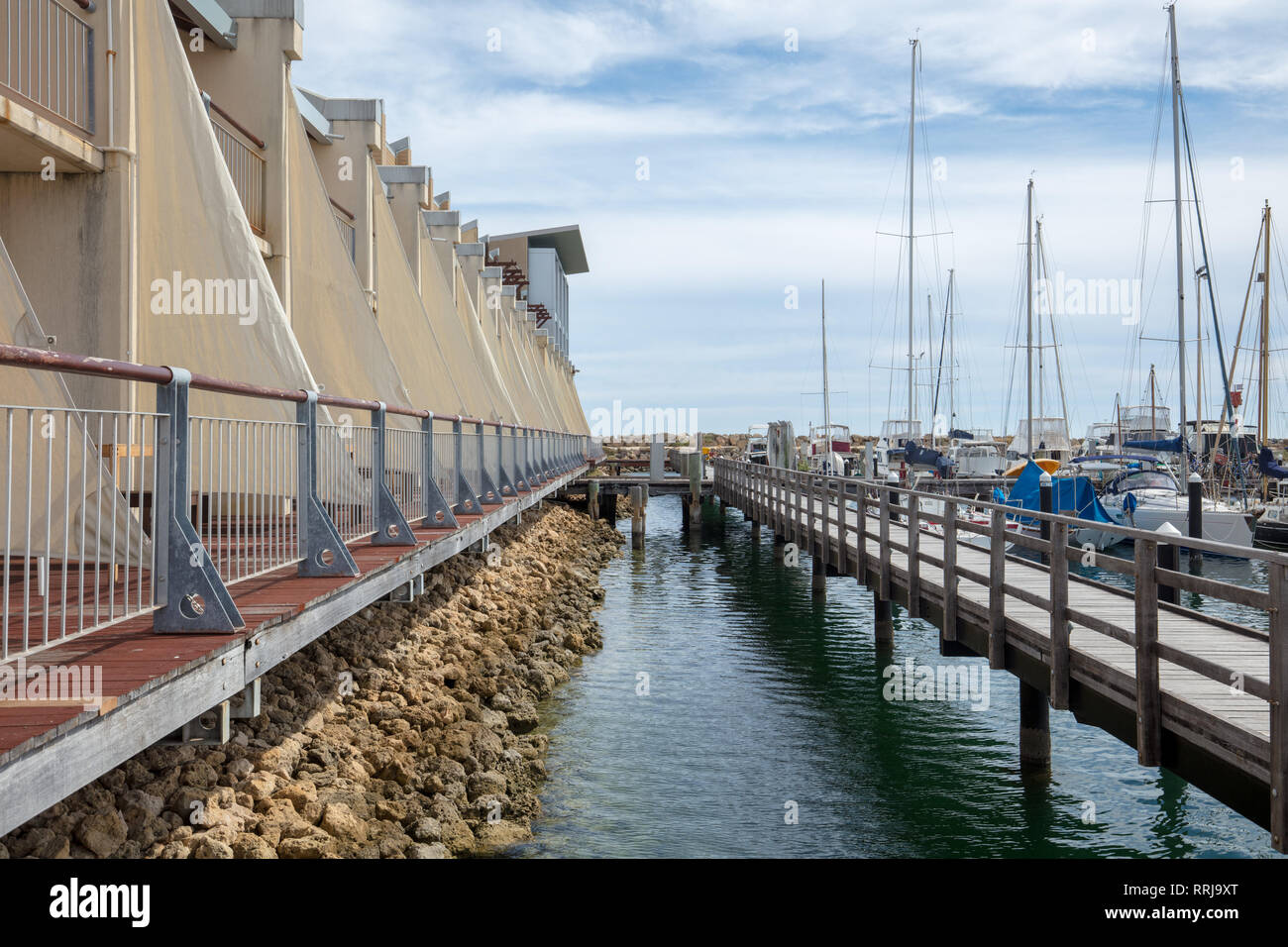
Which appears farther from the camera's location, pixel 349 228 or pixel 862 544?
pixel 349 228

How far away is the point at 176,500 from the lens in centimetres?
493

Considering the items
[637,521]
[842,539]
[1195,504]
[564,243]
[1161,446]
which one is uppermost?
[564,243]

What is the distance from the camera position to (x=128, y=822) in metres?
6.03

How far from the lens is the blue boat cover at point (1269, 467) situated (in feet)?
122

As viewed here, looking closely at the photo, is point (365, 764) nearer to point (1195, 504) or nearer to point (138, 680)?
point (138, 680)

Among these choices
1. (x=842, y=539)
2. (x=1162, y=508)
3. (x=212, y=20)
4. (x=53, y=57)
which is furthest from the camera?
(x=1162, y=508)

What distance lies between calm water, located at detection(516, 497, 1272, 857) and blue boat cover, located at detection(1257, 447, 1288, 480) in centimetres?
2513

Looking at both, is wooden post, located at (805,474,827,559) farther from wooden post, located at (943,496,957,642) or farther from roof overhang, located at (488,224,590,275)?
roof overhang, located at (488,224,590,275)

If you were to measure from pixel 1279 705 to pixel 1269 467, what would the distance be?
37.4m

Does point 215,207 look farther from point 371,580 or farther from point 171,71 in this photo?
point 371,580

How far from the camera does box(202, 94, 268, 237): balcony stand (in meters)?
12.2

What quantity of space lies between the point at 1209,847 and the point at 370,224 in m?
13.9

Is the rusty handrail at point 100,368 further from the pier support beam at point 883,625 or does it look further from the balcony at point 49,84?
the pier support beam at point 883,625

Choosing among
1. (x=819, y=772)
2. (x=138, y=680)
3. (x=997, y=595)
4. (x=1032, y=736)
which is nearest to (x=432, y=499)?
(x=819, y=772)
